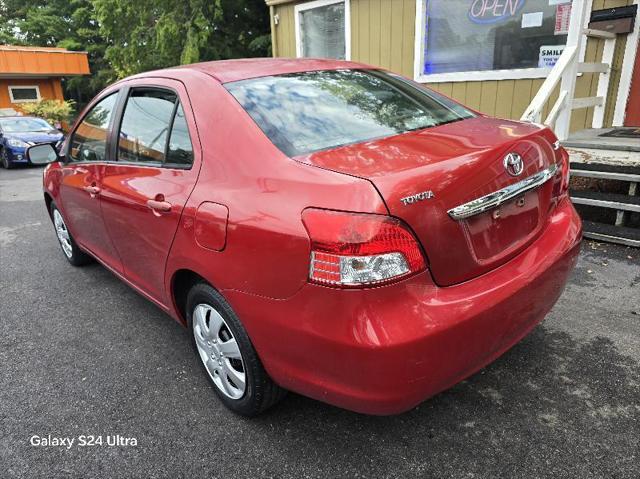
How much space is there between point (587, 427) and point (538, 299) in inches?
25.5

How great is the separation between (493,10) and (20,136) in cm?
1191

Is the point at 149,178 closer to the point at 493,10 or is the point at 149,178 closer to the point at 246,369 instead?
the point at 246,369

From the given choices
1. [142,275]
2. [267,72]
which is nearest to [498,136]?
[267,72]

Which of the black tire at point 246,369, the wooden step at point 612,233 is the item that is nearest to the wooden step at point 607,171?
the wooden step at point 612,233

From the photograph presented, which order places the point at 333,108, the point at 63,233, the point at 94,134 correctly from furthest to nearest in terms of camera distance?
the point at 63,233
the point at 94,134
the point at 333,108

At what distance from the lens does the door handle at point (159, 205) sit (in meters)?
2.35

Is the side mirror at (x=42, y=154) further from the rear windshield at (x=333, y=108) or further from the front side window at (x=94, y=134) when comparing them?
the rear windshield at (x=333, y=108)

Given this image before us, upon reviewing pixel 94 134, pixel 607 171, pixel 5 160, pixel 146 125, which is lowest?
pixel 5 160

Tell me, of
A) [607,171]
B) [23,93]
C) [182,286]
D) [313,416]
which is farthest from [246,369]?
[23,93]

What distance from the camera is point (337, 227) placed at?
165cm

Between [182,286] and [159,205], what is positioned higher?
[159,205]

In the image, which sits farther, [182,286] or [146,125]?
[146,125]

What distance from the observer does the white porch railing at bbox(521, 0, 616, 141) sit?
15.6 feet

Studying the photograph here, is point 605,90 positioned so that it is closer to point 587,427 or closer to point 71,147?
point 587,427
